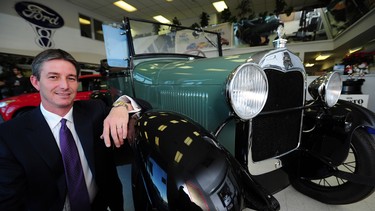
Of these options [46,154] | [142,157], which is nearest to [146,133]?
[142,157]

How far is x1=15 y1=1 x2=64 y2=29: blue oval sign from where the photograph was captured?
22.7ft

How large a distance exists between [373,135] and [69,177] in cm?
204

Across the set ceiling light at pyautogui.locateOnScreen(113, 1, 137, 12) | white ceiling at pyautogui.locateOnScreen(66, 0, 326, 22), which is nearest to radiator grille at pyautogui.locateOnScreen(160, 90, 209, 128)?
white ceiling at pyautogui.locateOnScreen(66, 0, 326, 22)

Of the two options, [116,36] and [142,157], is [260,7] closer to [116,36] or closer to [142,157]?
[116,36]

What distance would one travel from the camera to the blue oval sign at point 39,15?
692cm

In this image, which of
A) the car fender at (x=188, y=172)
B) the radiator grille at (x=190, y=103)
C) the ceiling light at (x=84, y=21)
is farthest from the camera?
the ceiling light at (x=84, y=21)

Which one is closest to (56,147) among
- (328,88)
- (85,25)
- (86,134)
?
(86,134)

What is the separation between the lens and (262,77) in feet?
3.16

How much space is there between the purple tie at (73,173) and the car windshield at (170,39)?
1.44 m

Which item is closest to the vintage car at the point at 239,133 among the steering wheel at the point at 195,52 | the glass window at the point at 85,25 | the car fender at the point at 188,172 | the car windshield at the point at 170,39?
the car fender at the point at 188,172

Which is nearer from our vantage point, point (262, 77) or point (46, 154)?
point (46, 154)

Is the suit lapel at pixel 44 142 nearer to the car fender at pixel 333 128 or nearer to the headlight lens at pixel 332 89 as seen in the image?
the car fender at pixel 333 128

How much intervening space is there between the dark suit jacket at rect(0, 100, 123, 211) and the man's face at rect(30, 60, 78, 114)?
0.07 metres

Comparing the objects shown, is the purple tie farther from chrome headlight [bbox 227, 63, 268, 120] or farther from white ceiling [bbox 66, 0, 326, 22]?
white ceiling [bbox 66, 0, 326, 22]
